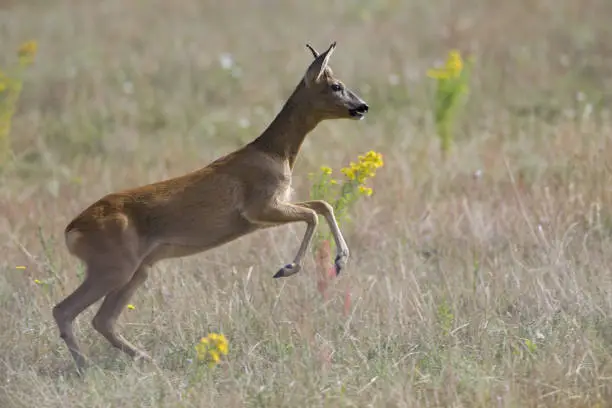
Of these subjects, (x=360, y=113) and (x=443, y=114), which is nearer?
(x=360, y=113)

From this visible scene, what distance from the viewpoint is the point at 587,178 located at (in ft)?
30.8

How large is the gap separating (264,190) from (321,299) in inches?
31.2

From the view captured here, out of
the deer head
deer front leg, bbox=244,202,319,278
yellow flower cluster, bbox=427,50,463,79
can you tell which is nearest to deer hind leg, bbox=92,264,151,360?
deer front leg, bbox=244,202,319,278

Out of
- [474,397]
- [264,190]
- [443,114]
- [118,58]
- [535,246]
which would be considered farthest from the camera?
[118,58]

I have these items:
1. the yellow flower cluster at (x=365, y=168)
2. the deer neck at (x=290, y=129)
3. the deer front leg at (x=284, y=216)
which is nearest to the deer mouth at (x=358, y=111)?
the deer neck at (x=290, y=129)

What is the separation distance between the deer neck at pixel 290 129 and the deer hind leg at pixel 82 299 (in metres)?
1.14

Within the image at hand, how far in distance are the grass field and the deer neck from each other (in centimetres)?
82

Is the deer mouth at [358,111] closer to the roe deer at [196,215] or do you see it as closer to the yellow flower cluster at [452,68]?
the roe deer at [196,215]

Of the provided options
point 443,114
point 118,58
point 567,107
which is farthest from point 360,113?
point 118,58

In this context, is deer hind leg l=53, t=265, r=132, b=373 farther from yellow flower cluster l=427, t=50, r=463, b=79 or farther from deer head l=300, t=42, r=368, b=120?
yellow flower cluster l=427, t=50, r=463, b=79

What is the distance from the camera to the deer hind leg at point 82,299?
6.67 meters

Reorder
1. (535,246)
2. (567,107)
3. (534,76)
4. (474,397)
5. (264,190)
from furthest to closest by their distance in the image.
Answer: (534,76) < (567,107) < (535,246) < (264,190) < (474,397)

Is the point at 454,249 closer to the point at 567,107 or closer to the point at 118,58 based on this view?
the point at 567,107

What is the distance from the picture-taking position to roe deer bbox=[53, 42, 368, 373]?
6711mm
